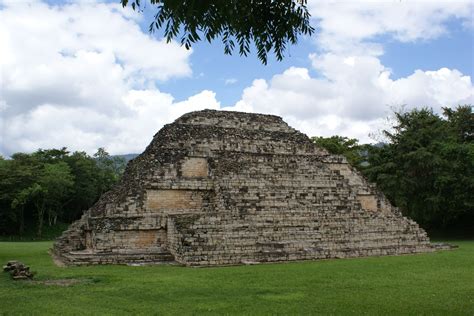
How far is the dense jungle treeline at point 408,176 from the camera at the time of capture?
86.8 ft

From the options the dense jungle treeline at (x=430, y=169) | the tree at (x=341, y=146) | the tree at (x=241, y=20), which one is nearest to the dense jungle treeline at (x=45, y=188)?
the tree at (x=341, y=146)

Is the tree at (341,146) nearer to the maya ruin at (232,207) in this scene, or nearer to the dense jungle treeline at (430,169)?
the dense jungle treeline at (430,169)

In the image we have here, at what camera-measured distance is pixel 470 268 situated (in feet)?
40.8

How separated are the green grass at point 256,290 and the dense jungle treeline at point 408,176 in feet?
46.1

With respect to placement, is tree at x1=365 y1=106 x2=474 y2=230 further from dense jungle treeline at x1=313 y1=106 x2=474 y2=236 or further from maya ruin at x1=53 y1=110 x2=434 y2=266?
maya ruin at x1=53 y1=110 x2=434 y2=266

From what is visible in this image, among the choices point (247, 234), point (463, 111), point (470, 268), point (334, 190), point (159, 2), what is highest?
point (463, 111)

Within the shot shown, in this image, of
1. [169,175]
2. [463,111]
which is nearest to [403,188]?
[463,111]

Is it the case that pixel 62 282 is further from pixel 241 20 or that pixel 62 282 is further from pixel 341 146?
pixel 341 146

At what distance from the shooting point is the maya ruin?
586 inches

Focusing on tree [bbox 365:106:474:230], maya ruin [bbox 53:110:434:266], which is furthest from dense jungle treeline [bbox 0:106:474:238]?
maya ruin [bbox 53:110:434:266]

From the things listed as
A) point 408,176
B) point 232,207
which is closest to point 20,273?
point 232,207

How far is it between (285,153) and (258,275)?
1140cm

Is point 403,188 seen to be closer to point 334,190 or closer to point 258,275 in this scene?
point 334,190

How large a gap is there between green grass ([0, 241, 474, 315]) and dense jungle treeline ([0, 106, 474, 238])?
46.1ft
